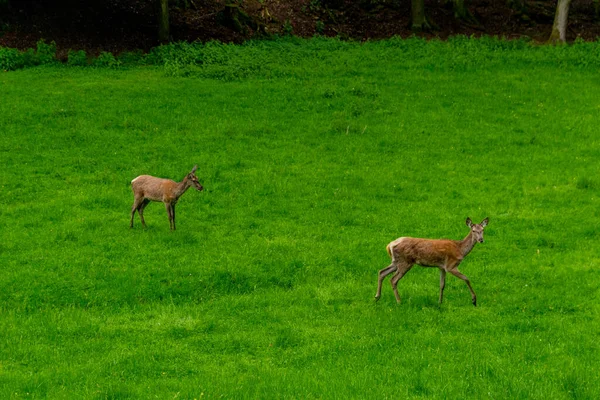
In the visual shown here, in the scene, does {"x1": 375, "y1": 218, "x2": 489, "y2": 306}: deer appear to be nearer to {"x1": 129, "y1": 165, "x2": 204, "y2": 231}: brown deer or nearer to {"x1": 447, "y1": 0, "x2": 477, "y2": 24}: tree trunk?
{"x1": 129, "y1": 165, "x2": 204, "y2": 231}: brown deer

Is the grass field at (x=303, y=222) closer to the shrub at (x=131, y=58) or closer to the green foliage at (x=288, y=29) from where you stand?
the shrub at (x=131, y=58)

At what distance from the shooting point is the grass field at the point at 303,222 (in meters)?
11.8

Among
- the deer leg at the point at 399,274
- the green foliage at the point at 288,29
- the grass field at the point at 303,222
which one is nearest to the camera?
the grass field at the point at 303,222

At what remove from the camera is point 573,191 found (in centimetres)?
2064

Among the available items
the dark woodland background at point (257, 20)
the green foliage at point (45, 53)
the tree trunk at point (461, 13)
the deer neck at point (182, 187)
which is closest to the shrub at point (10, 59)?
the green foliage at point (45, 53)

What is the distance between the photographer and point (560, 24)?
114 ft

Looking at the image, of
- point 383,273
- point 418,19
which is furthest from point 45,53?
point 383,273

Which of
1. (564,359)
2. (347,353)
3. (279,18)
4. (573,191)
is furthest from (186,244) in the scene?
(279,18)

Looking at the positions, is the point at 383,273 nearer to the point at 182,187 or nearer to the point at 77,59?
the point at 182,187

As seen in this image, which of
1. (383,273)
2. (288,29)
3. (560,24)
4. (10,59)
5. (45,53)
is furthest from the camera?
(288,29)

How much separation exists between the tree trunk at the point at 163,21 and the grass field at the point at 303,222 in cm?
233

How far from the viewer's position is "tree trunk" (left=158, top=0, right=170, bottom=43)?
3331 centimetres

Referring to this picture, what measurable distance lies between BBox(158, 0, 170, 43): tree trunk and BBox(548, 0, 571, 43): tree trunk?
52.6 feet

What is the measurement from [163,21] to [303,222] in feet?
57.8
